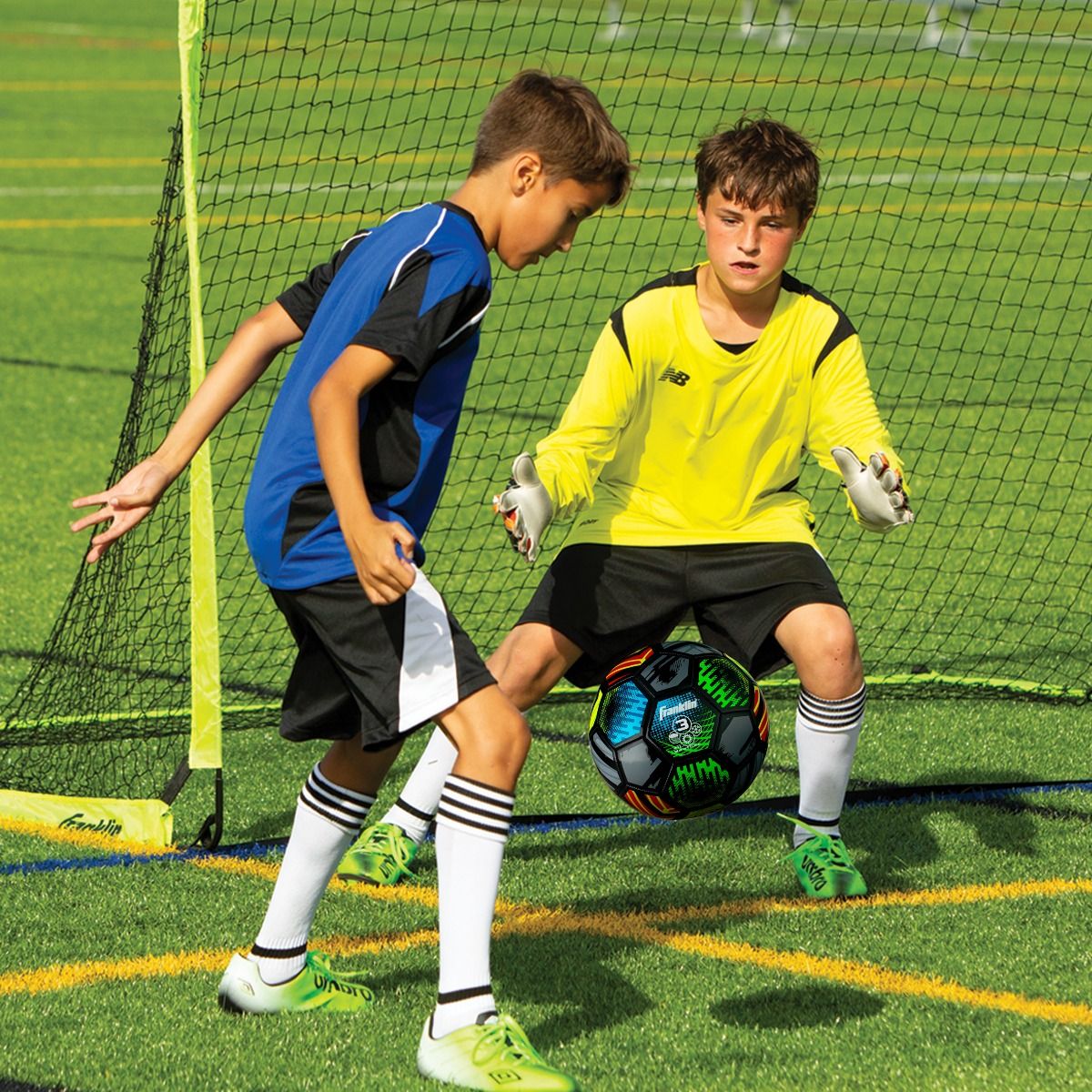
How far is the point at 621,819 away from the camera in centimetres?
521

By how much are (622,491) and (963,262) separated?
1174 cm

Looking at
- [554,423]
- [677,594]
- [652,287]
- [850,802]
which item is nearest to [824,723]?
[677,594]

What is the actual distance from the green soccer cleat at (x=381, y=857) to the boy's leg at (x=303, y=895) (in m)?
0.83

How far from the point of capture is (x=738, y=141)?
4703 mm

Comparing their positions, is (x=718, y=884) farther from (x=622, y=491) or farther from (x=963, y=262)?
(x=963, y=262)

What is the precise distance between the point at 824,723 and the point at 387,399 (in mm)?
1517

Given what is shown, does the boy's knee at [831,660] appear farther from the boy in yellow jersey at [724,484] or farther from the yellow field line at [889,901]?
the yellow field line at [889,901]

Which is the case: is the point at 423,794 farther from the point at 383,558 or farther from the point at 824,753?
the point at 383,558

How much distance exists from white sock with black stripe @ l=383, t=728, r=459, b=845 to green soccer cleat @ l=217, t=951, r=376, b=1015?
954mm

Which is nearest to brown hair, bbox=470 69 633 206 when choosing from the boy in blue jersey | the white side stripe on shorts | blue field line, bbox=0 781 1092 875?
the boy in blue jersey

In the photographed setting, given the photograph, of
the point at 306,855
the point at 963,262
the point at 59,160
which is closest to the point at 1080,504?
the point at 306,855

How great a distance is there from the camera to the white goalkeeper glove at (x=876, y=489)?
433 cm

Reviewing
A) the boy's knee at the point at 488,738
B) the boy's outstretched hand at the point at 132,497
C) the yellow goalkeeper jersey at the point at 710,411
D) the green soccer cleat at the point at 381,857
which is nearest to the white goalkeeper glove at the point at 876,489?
the yellow goalkeeper jersey at the point at 710,411

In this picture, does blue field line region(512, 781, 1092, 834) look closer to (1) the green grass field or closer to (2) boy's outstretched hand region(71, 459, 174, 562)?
(1) the green grass field
